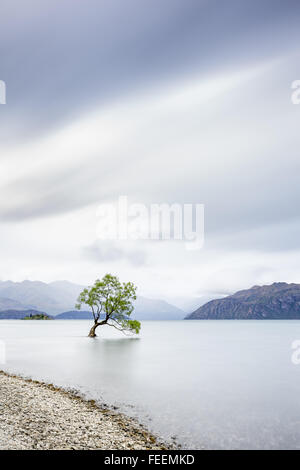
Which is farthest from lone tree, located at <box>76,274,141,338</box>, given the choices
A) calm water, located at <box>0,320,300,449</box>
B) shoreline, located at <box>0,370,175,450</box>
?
shoreline, located at <box>0,370,175,450</box>

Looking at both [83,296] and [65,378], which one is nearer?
[65,378]

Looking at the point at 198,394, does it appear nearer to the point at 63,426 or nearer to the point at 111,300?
the point at 63,426

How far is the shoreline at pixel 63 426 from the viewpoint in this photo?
13984mm

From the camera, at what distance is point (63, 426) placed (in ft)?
53.8

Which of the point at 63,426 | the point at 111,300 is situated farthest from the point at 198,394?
the point at 111,300

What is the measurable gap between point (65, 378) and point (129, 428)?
19466 millimetres

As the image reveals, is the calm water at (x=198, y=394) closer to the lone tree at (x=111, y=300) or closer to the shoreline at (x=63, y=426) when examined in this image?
the shoreline at (x=63, y=426)

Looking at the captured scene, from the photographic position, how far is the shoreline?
14.0 m

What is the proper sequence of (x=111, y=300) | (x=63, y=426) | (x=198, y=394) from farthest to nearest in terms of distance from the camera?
(x=111, y=300) < (x=198, y=394) < (x=63, y=426)

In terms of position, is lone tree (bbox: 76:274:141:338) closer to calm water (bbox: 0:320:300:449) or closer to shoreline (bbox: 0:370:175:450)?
calm water (bbox: 0:320:300:449)

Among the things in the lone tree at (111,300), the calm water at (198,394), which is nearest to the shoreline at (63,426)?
the calm water at (198,394)

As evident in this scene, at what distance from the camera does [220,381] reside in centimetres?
3725

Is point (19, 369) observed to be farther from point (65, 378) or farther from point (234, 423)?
point (234, 423)
